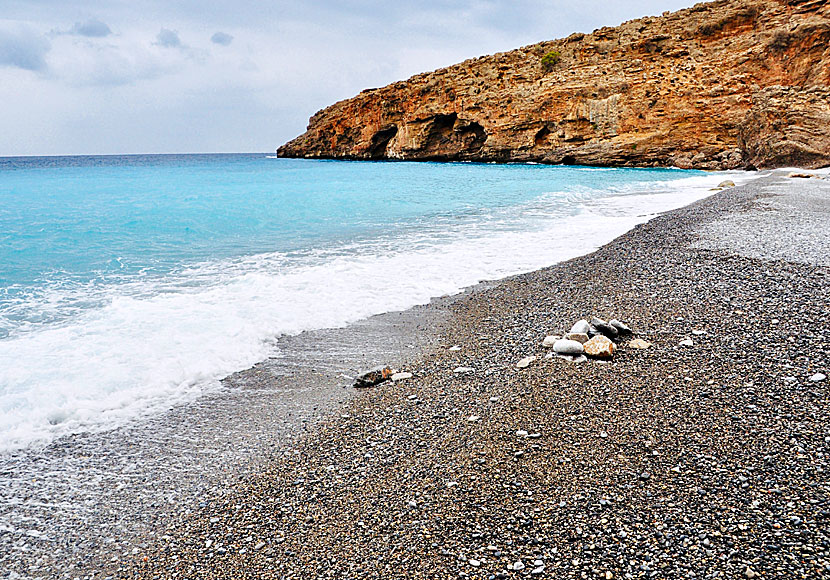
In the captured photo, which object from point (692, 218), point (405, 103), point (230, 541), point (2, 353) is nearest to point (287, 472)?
point (230, 541)

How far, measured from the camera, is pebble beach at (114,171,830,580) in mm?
2375

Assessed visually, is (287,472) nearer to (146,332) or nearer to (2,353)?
(146,332)

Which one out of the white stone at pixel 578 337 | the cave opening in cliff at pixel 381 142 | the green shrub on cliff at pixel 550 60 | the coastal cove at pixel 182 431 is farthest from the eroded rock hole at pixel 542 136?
the white stone at pixel 578 337

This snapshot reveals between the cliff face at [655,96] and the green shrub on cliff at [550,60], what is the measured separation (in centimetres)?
50

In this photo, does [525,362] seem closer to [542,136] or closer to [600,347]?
[600,347]

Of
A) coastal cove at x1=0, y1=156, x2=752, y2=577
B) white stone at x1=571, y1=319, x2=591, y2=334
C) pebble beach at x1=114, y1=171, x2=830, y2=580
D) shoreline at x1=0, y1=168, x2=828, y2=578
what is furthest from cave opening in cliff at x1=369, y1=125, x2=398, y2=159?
pebble beach at x1=114, y1=171, x2=830, y2=580

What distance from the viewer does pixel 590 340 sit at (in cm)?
459

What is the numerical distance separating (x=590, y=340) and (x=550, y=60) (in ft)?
184

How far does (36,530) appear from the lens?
9.80 ft

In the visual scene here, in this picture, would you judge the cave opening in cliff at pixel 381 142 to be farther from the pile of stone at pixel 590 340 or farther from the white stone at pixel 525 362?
the white stone at pixel 525 362

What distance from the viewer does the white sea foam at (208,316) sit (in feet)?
14.9

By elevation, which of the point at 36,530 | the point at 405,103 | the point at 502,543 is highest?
the point at 405,103

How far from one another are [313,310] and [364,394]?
2676mm

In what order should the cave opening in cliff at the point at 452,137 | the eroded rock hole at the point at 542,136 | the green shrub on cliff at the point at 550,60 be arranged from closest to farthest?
1. the eroded rock hole at the point at 542,136
2. the green shrub on cliff at the point at 550,60
3. the cave opening in cliff at the point at 452,137
